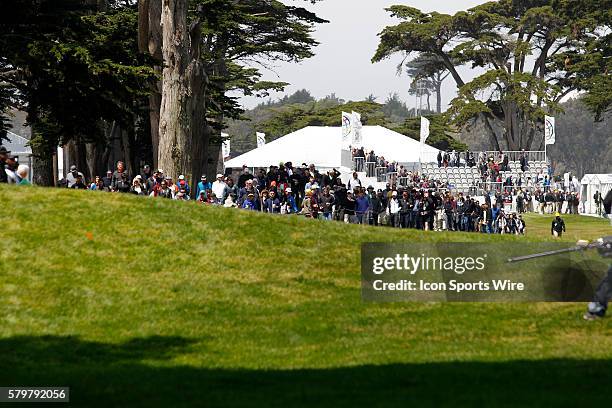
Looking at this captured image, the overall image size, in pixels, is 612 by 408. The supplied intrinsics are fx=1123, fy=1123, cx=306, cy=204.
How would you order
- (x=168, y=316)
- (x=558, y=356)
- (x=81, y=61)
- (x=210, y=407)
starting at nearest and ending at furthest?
(x=210, y=407) → (x=558, y=356) → (x=168, y=316) → (x=81, y=61)

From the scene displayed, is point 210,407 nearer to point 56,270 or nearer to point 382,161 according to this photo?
point 56,270

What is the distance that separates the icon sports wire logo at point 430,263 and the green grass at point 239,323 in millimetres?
653

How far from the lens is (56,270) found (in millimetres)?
18594

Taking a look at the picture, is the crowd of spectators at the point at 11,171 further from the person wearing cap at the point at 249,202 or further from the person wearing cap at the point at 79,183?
the person wearing cap at the point at 249,202

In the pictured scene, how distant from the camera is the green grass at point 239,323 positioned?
437 inches

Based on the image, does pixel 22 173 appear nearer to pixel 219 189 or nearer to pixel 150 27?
pixel 219 189

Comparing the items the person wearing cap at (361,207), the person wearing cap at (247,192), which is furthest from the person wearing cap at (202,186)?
the person wearing cap at (361,207)

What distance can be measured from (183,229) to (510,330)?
25.0ft

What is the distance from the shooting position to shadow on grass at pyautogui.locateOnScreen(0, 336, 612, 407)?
10.2m

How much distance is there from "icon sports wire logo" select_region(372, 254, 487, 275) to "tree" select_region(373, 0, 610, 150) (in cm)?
6406

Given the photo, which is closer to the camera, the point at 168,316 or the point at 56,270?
the point at 168,316

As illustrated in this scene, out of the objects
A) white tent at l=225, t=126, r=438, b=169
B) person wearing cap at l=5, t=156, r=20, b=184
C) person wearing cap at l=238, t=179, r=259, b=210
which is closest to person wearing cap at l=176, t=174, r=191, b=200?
person wearing cap at l=238, t=179, r=259, b=210

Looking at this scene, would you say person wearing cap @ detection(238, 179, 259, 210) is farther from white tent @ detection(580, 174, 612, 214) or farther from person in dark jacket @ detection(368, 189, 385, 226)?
white tent @ detection(580, 174, 612, 214)

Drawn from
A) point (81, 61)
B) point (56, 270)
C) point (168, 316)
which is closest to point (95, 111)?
point (81, 61)
